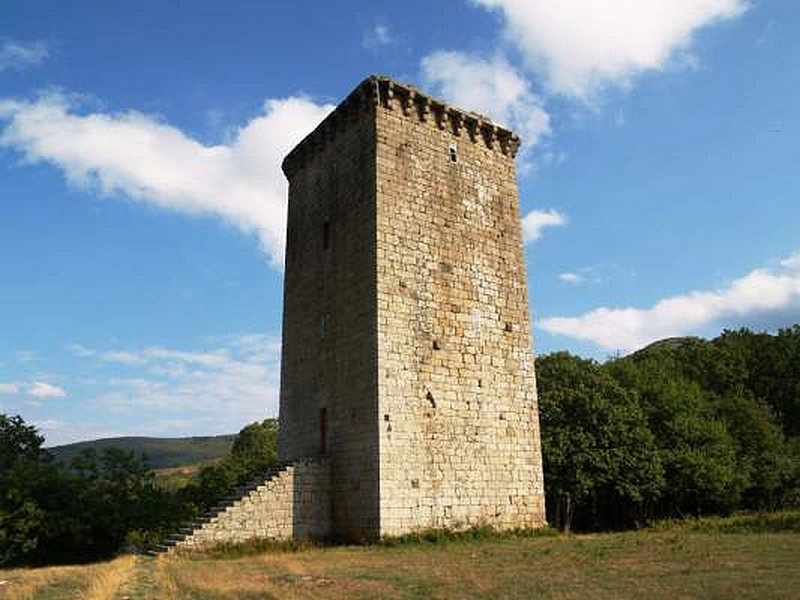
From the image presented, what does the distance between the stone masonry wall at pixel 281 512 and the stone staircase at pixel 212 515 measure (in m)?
0.03

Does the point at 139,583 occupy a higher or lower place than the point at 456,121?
lower

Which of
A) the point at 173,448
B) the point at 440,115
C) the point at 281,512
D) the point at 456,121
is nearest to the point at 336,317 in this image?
the point at 281,512

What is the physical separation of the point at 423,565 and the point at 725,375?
34073 mm

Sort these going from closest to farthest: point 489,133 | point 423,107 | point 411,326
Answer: point 411,326 → point 423,107 → point 489,133

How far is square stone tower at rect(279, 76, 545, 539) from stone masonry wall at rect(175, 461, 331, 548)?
0.36 metres

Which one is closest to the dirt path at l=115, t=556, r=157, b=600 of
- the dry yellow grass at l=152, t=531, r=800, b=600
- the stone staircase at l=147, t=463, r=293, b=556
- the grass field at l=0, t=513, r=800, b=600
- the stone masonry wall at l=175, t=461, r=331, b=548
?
the grass field at l=0, t=513, r=800, b=600

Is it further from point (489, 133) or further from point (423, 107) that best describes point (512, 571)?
point (489, 133)

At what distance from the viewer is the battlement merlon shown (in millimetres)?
18094

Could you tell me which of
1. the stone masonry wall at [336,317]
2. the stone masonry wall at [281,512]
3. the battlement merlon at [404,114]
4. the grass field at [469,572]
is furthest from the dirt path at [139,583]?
the battlement merlon at [404,114]

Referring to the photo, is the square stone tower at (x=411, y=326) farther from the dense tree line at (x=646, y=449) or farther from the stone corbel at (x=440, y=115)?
the dense tree line at (x=646, y=449)

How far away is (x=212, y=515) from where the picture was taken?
49.7 feet

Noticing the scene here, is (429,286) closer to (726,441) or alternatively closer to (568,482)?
(568,482)

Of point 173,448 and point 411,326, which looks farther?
point 173,448

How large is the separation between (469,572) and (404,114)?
12.4 m
